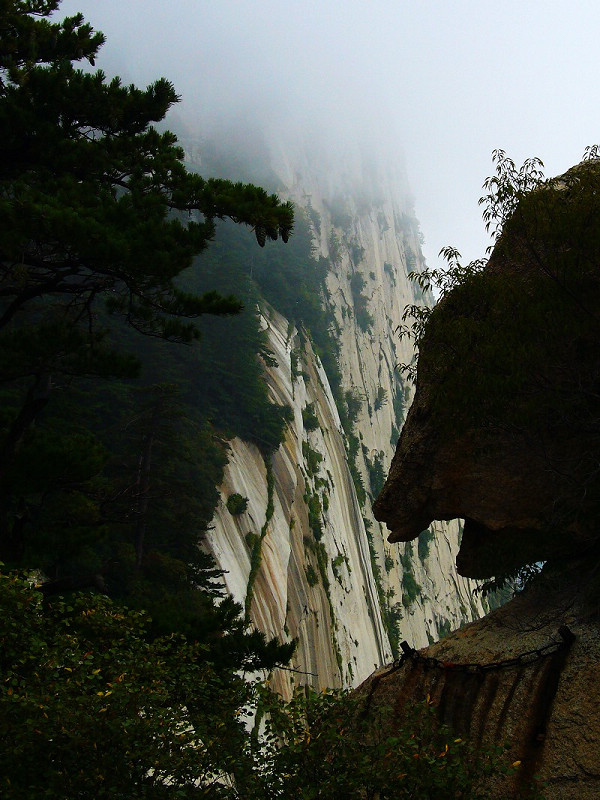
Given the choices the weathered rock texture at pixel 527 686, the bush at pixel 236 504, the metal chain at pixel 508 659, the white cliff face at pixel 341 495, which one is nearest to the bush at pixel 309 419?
the white cliff face at pixel 341 495

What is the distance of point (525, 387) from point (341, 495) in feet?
124

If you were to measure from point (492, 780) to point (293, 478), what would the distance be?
28.3 metres

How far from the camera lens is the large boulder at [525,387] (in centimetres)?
798

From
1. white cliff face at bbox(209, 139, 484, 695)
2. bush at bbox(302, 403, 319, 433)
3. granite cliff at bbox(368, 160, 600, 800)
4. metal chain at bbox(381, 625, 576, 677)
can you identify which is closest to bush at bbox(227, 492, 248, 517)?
white cliff face at bbox(209, 139, 484, 695)

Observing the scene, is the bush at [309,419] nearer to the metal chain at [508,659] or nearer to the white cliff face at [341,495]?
the white cliff face at [341,495]

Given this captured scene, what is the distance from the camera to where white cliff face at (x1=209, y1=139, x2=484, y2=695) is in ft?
93.0

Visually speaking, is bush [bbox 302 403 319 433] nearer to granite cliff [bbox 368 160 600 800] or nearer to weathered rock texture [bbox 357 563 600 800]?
granite cliff [bbox 368 160 600 800]

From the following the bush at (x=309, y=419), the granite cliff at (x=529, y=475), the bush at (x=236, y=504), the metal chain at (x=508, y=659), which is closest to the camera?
the granite cliff at (x=529, y=475)

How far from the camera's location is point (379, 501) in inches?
428

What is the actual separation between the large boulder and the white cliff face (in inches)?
131

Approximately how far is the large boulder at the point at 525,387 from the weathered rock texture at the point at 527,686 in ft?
2.51

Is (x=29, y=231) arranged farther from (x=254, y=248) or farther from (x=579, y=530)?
(x=254, y=248)

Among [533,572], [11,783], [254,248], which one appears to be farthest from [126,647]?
[254,248]

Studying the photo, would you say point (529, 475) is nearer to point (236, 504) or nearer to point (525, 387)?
point (525, 387)
